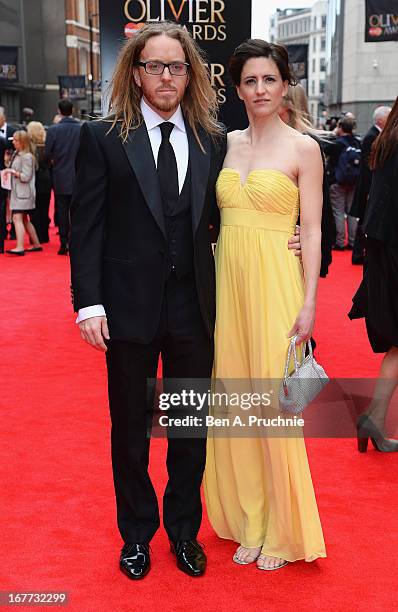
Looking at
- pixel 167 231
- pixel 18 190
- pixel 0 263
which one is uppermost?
pixel 167 231

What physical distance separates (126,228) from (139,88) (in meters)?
0.51

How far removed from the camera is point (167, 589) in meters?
3.04

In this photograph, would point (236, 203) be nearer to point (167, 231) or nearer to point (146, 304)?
point (167, 231)

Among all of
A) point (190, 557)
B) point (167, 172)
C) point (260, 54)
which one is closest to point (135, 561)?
point (190, 557)

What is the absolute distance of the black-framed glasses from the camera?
111 inches

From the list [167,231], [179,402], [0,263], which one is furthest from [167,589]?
[0,263]

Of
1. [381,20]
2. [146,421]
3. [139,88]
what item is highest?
[381,20]

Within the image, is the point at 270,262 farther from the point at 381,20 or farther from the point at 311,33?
the point at 311,33

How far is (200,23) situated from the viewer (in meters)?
5.72

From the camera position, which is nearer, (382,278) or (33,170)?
(382,278)

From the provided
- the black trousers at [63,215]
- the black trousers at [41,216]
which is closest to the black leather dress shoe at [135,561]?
the black trousers at [63,215]

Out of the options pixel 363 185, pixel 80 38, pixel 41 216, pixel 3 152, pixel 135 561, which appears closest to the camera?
pixel 135 561

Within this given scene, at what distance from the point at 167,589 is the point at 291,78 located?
1.96 m

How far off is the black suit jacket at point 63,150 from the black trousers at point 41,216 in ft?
3.14
